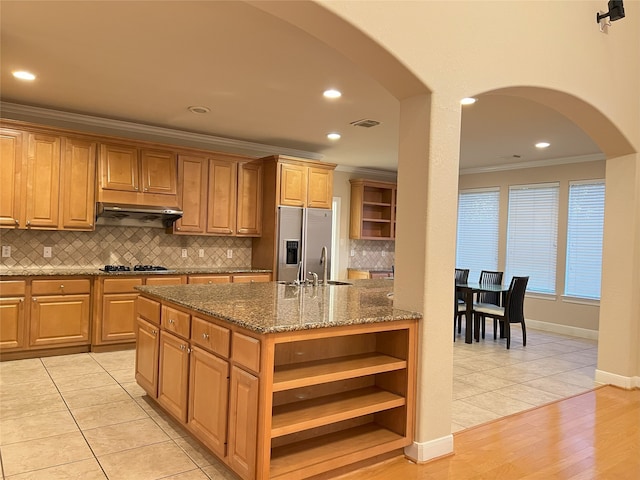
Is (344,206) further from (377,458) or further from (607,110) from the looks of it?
(377,458)

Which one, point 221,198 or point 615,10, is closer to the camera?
point 615,10

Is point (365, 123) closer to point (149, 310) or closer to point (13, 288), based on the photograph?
point (149, 310)

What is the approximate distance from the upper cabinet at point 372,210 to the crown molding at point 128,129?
1.79 metres

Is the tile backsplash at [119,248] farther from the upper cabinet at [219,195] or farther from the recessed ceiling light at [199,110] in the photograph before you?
the recessed ceiling light at [199,110]

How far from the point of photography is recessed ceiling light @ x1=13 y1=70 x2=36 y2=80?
13.1 feet

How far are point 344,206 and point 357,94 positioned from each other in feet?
14.0

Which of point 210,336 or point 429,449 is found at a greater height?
point 210,336

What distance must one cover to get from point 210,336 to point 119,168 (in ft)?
11.3

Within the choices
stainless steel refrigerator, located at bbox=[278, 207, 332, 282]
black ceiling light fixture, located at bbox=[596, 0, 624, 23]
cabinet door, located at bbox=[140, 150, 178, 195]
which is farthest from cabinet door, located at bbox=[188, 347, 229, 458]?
black ceiling light fixture, located at bbox=[596, 0, 624, 23]

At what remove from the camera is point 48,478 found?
2.41 m

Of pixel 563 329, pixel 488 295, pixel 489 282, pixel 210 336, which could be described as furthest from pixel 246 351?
pixel 563 329

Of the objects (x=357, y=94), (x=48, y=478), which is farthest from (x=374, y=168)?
(x=48, y=478)

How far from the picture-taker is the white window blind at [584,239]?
6757 millimetres

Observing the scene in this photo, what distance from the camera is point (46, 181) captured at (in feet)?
16.2
